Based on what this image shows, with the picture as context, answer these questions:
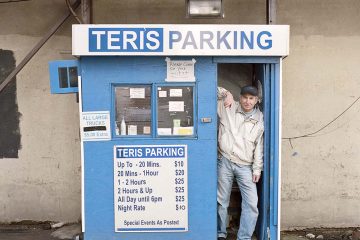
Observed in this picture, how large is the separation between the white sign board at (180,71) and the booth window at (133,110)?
0.27 meters

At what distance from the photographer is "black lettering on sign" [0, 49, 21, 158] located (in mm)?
5617

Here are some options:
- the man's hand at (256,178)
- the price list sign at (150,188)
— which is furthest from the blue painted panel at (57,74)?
the man's hand at (256,178)

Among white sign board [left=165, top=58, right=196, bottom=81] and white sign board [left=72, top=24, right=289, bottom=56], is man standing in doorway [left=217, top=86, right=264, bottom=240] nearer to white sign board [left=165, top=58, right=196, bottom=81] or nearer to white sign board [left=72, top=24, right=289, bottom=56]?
white sign board [left=165, top=58, right=196, bottom=81]

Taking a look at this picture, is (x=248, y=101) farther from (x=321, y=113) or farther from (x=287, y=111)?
(x=321, y=113)

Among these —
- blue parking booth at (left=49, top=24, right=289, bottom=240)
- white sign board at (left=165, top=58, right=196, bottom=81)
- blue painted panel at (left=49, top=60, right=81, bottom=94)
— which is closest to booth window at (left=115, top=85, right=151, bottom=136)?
blue parking booth at (left=49, top=24, right=289, bottom=240)

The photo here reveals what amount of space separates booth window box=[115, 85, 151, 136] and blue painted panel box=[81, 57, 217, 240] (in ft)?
0.27

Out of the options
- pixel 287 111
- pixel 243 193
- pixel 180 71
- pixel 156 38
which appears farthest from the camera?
pixel 287 111

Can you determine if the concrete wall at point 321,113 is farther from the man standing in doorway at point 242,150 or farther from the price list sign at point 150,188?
the price list sign at point 150,188

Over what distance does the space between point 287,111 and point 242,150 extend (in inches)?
51.0

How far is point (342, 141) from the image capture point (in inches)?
222

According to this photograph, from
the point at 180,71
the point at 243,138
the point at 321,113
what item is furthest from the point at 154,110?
the point at 321,113

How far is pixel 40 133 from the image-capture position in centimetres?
566

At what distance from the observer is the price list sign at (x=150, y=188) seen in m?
4.55

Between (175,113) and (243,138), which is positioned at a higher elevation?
(175,113)
